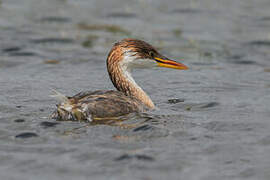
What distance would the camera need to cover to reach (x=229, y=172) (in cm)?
729

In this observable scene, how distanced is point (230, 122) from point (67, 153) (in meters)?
3.01

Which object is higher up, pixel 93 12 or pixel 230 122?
pixel 93 12

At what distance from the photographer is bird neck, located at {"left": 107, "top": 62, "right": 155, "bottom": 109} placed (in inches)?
402

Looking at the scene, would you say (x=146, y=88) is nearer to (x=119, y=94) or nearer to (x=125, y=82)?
(x=125, y=82)

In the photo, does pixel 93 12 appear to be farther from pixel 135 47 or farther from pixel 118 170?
pixel 118 170

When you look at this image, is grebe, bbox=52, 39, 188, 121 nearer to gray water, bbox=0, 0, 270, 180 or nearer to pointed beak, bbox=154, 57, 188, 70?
pointed beak, bbox=154, 57, 188, 70

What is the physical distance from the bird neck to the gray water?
1.29 feet

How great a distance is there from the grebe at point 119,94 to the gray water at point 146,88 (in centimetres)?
22

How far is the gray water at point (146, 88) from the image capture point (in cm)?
748

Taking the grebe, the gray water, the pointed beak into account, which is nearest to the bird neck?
the grebe

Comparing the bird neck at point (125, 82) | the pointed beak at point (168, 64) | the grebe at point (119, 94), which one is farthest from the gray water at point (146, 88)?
the pointed beak at point (168, 64)

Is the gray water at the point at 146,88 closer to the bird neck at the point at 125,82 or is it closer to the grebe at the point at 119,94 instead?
the grebe at the point at 119,94

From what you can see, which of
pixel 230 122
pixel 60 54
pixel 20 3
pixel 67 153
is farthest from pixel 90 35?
pixel 67 153

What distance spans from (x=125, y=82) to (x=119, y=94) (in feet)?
2.18
